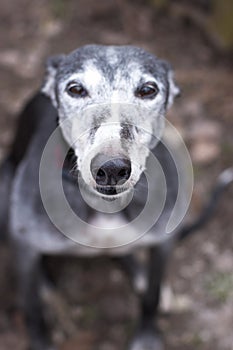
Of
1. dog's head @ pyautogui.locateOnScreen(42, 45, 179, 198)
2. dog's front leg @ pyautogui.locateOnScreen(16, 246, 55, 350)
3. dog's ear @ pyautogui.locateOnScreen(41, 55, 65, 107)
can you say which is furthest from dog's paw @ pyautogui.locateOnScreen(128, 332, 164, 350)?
dog's ear @ pyautogui.locateOnScreen(41, 55, 65, 107)

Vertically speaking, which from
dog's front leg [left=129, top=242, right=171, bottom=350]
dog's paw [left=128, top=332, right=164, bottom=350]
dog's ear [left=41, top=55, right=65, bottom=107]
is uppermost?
dog's ear [left=41, top=55, right=65, bottom=107]

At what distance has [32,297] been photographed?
3.16m

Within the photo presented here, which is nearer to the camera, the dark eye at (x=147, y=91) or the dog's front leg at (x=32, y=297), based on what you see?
the dark eye at (x=147, y=91)

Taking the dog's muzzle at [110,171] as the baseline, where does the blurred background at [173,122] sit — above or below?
above

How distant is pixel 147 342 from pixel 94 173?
55.1 inches

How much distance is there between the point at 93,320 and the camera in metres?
3.39

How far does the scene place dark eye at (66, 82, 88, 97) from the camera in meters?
2.50

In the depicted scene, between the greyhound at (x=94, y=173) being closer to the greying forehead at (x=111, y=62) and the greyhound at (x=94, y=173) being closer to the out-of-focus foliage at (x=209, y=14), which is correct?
the greying forehead at (x=111, y=62)

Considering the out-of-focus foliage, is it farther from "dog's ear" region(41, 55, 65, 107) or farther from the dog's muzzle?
the dog's muzzle

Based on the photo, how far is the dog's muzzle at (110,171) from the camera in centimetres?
211

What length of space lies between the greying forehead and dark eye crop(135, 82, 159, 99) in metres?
0.06

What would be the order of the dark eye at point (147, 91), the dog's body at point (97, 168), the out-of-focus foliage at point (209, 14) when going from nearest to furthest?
1. the dog's body at point (97, 168)
2. the dark eye at point (147, 91)
3. the out-of-focus foliage at point (209, 14)

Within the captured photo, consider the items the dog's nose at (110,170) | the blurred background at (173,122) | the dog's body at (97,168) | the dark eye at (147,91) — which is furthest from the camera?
the blurred background at (173,122)

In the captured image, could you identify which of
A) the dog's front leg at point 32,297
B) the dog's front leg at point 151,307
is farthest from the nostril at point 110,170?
the dog's front leg at point 151,307
